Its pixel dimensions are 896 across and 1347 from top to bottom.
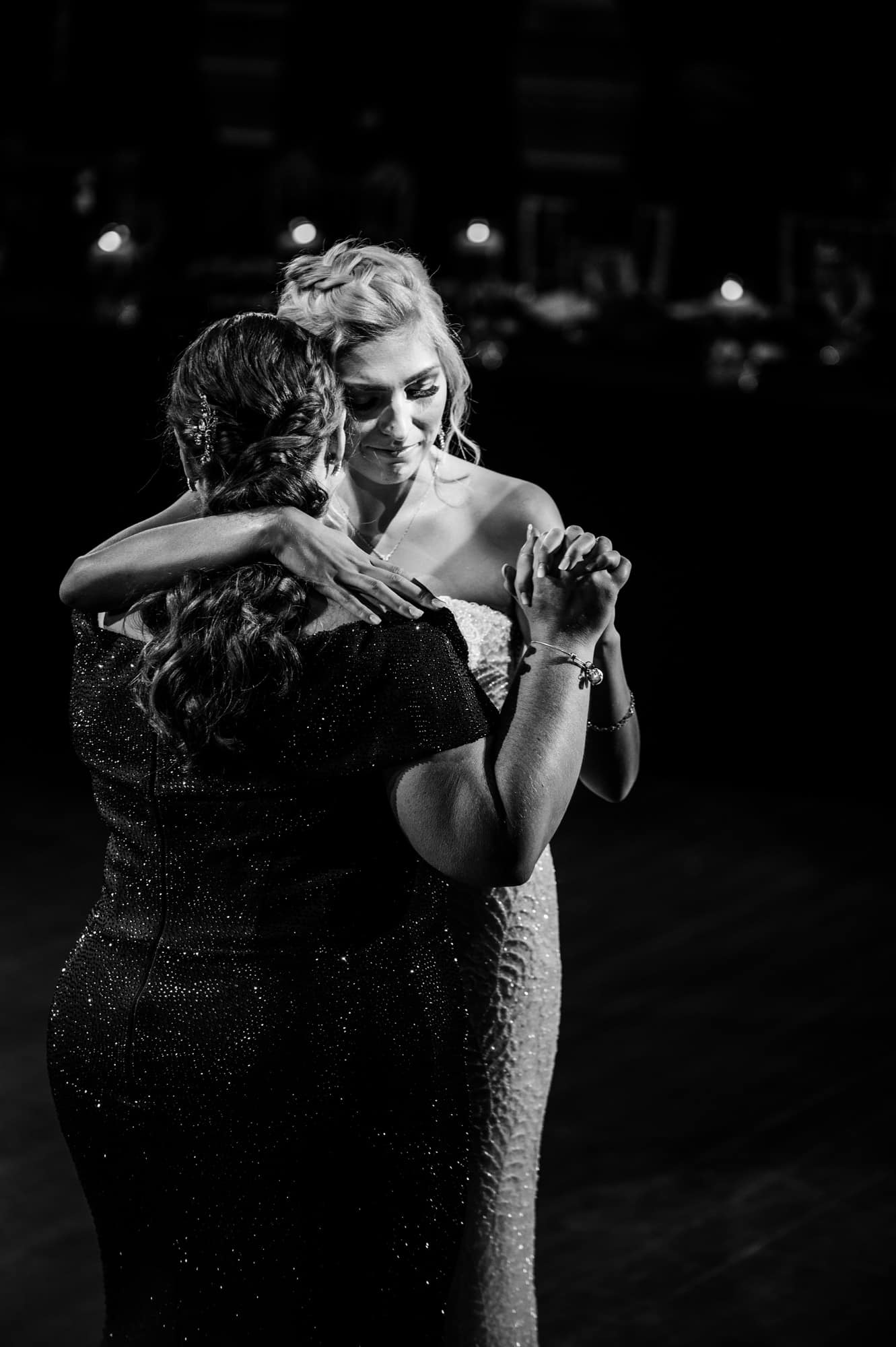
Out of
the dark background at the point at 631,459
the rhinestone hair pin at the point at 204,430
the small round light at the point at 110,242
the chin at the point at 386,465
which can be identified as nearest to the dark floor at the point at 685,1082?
the dark background at the point at 631,459

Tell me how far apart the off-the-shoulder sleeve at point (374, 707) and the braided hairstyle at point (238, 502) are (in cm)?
3

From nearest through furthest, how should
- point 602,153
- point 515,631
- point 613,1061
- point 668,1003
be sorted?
point 515,631, point 613,1061, point 668,1003, point 602,153

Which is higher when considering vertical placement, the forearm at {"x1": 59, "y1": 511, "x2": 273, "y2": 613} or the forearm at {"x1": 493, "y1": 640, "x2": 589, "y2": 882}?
the forearm at {"x1": 59, "y1": 511, "x2": 273, "y2": 613}

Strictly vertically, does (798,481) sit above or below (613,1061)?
above

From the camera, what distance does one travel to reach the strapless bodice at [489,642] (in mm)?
1954

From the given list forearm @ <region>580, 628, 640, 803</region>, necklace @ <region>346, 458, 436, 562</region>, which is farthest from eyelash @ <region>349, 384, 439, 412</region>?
forearm @ <region>580, 628, 640, 803</region>

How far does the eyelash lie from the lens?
1.85 meters

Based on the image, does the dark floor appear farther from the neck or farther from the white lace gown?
the neck

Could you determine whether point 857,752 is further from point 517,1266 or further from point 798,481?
point 517,1266

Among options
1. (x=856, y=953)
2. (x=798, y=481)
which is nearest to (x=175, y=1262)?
(x=856, y=953)

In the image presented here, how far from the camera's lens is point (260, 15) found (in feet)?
29.0

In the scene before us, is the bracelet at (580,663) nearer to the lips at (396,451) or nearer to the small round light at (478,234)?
the lips at (396,451)

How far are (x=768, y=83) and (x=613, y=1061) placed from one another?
5706 millimetres

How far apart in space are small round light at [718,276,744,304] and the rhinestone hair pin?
3687mm
